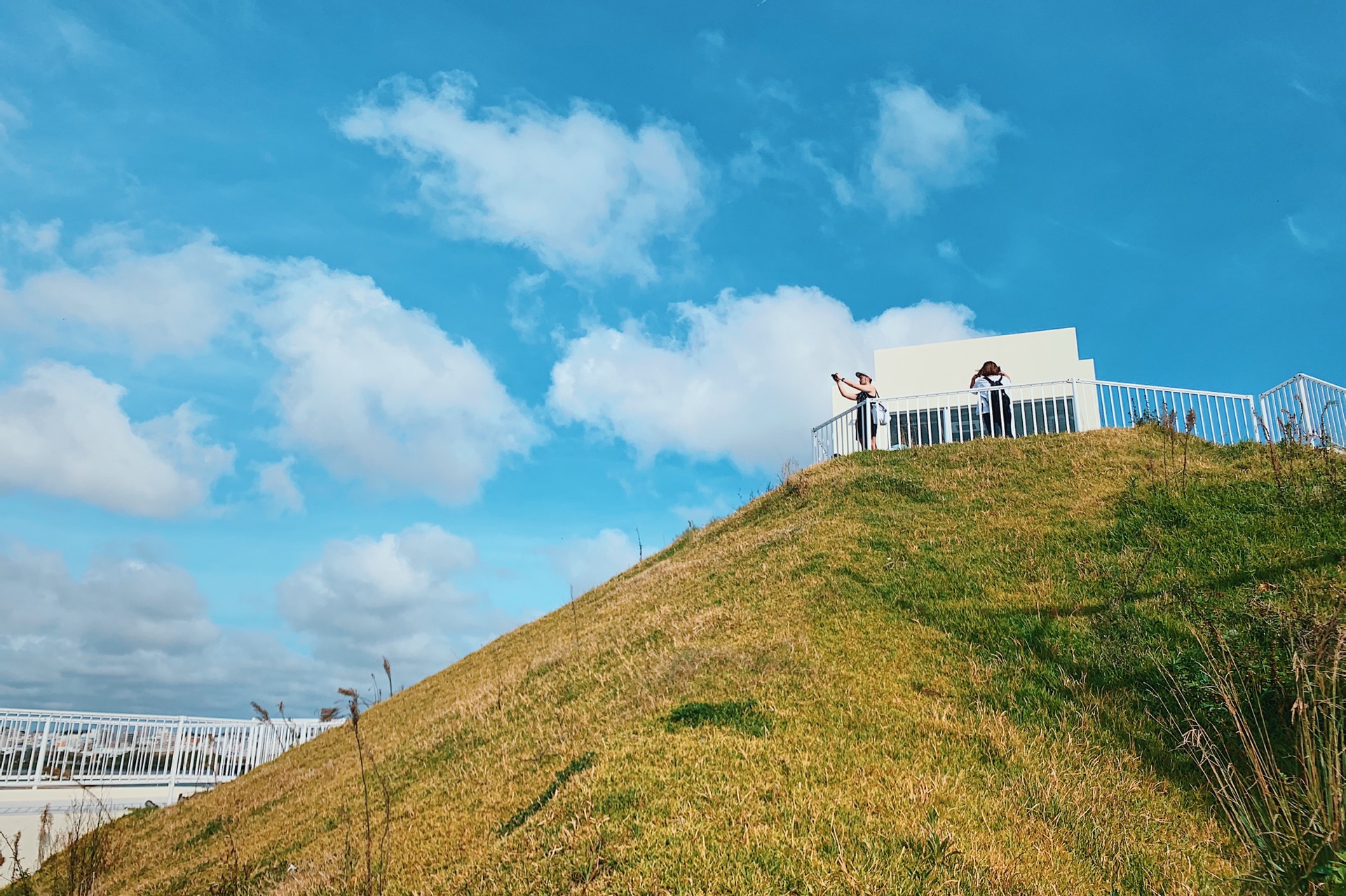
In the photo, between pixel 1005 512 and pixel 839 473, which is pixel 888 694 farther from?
pixel 839 473

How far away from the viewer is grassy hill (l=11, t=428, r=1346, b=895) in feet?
18.2

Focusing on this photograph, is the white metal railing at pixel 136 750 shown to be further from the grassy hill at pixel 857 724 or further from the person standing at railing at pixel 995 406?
the person standing at railing at pixel 995 406

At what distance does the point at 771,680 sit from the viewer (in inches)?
333

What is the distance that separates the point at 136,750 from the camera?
18.3 meters

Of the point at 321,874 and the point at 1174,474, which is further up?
the point at 1174,474

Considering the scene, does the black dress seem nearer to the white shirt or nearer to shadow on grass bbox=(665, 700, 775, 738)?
the white shirt

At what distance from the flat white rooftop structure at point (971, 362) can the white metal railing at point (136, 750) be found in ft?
67.8

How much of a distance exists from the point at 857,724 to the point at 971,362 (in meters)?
23.5

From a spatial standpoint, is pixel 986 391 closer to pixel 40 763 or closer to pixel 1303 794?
Answer: pixel 1303 794

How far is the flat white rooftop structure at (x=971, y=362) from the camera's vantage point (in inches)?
1077

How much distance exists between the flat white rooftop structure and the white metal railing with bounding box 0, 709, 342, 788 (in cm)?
2068

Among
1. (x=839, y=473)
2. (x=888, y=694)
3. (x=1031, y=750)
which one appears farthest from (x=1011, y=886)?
(x=839, y=473)

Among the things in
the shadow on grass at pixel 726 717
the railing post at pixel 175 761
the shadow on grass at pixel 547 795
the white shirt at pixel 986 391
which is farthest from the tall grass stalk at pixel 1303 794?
the railing post at pixel 175 761

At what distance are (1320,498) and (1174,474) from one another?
2283mm
